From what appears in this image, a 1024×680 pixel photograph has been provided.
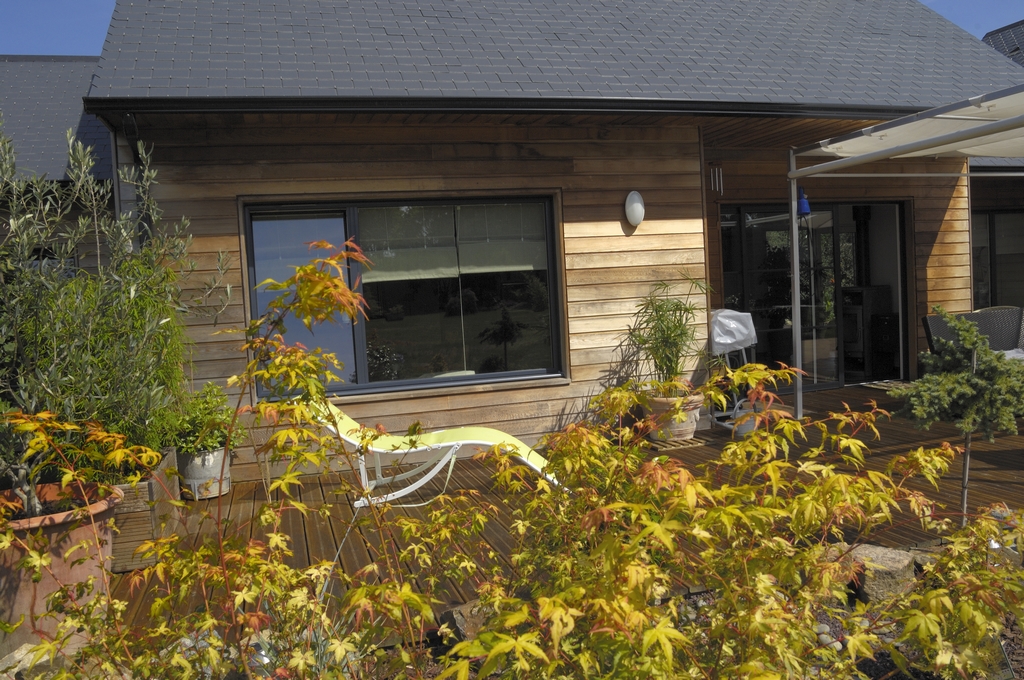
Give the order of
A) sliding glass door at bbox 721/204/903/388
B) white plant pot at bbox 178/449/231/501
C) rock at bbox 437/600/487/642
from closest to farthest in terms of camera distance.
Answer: rock at bbox 437/600/487/642, white plant pot at bbox 178/449/231/501, sliding glass door at bbox 721/204/903/388

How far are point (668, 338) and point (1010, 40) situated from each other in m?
10.4

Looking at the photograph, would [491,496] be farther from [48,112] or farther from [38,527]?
[48,112]

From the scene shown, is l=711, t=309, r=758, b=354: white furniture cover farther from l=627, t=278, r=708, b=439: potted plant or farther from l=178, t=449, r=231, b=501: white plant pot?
l=178, t=449, r=231, b=501: white plant pot

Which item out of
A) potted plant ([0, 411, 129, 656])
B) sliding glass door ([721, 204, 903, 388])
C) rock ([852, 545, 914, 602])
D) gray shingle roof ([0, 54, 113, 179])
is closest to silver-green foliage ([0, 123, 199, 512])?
potted plant ([0, 411, 129, 656])

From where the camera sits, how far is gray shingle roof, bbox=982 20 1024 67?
40.1 ft

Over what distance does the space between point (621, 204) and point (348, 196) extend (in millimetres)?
2228

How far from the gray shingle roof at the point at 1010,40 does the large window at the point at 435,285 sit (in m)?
9.91

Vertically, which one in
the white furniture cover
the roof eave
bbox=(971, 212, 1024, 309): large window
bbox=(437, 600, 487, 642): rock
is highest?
the roof eave

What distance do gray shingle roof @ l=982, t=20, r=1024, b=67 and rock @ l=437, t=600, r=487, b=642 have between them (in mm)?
12923

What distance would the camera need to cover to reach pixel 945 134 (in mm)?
5668

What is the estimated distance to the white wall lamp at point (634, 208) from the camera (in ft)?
21.5

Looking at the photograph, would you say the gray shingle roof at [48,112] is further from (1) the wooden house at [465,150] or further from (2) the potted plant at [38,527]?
(2) the potted plant at [38,527]

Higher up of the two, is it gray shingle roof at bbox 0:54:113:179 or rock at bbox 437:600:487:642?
gray shingle roof at bbox 0:54:113:179

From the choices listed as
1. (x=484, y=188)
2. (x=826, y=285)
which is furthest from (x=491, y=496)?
(x=826, y=285)
